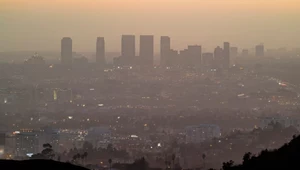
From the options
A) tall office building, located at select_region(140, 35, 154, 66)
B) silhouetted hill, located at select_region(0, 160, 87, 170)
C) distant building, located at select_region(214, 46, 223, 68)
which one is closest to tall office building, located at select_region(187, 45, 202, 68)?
distant building, located at select_region(214, 46, 223, 68)

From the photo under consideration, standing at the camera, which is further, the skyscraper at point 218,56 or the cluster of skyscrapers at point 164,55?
the skyscraper at point 218,56

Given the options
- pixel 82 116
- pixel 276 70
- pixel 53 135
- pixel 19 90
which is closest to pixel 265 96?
pixel 276 70

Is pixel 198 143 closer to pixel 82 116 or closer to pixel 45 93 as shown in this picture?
pixel 82 116

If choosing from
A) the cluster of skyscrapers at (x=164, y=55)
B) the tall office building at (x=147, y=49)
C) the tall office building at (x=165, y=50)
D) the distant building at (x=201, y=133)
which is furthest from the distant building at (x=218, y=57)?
the distant building at (x=201, y=133)

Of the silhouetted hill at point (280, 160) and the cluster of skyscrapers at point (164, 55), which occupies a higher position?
the cluster of skyscrapers at point (164, 55)

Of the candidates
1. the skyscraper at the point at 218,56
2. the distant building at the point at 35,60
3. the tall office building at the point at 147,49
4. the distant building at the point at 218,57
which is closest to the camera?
the distant building at the point at 35,60

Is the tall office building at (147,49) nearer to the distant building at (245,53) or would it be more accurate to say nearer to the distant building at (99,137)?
the distant building at (245,53)

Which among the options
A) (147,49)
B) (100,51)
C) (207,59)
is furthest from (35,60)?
(207,59)

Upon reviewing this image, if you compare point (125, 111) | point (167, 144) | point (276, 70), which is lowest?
point (167, 144)
